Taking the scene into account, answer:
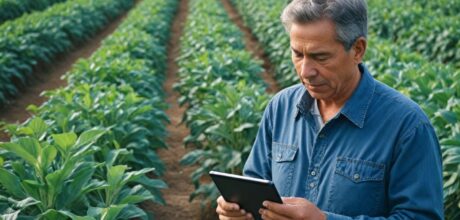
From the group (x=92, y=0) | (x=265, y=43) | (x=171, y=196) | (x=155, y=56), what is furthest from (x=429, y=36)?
(x=92, y=0)

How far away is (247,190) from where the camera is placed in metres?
2.07

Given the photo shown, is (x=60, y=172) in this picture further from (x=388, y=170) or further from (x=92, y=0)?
(x=92, y=0)

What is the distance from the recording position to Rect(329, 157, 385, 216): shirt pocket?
6.68 feet

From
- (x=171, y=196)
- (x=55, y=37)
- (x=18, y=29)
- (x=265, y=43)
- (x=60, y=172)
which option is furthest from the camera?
(x=265, y=43)

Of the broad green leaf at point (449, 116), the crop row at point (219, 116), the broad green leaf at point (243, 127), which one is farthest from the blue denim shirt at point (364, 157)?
the crop row at point (219, 116)

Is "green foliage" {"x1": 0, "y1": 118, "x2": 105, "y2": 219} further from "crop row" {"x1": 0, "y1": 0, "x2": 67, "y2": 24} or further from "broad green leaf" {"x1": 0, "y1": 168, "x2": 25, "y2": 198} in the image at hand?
"crop row" {"x1": 0, "y1": 0, "x2": 67, "y2": 24}

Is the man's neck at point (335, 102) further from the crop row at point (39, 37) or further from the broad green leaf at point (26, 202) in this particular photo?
the crop row at point (39, 37)

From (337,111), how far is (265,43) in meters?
12.7

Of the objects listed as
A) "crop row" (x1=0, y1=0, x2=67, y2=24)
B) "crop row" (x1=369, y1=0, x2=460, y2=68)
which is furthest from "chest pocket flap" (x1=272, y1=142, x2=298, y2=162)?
"crop row" (x1=0, y1=0, x2=67, y2=24)

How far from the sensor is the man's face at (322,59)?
202 centimetres

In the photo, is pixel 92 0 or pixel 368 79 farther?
pixel 92 0

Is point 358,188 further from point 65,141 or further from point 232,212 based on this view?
point 65,141

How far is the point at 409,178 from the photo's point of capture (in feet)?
6.40

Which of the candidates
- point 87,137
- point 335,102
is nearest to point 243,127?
point 87,137
